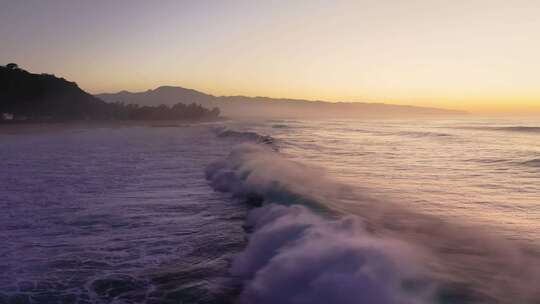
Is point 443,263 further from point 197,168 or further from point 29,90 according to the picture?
point 29,90

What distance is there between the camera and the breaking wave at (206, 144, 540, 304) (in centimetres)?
497

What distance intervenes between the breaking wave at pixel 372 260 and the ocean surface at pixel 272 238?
21 millimetres

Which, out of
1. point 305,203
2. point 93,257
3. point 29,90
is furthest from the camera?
point 29,90

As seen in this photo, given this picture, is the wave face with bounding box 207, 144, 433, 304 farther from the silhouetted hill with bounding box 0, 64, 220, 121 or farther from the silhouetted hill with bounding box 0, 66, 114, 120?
the silhouetted hill with bounding box 0, 66, 114, 120

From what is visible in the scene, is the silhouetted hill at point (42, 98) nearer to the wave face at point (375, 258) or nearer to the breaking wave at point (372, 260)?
the wave face at point (375, 258)

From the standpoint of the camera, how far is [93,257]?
6773 millimetres

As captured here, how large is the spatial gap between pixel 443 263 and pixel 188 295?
3.08 meters

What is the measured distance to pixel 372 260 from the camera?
5449 mm

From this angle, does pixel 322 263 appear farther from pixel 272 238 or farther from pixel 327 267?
pixel 272 238

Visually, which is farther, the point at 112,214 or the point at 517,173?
the point at 517,173

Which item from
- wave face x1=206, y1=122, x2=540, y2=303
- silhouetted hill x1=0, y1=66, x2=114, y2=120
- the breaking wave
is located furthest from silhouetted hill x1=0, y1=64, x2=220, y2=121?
the breaking wave

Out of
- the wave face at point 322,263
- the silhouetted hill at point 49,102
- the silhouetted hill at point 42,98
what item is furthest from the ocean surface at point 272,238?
the silhouetted hill at point 49,102

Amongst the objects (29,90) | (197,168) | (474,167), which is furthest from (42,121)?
(474,167)

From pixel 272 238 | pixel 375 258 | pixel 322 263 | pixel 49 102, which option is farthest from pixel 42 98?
pixel 375 258
